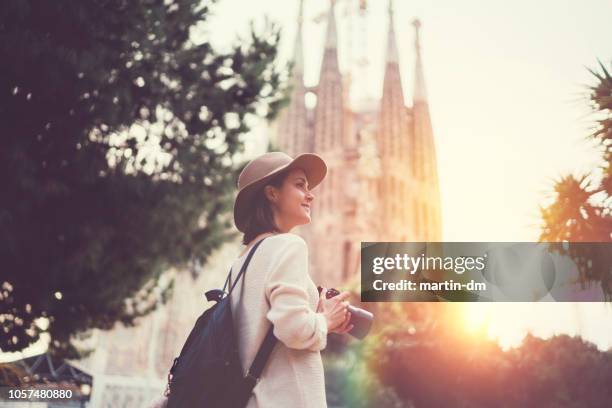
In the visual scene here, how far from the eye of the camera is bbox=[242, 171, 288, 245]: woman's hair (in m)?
1.62

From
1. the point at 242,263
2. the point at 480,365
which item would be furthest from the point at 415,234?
the point at 242,263

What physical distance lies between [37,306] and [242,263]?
4.57 m

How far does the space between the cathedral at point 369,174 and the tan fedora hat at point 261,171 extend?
→ 23.0 m

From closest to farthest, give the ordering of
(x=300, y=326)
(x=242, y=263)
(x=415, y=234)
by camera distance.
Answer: (x=300, y=326), (x=242, y=263), (x=415, y=234)

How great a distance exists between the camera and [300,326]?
130cm

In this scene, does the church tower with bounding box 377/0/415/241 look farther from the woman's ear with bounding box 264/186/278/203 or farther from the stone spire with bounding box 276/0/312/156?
the woman's ear with bounding box 264/186/278/203

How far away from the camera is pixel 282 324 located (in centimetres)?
132

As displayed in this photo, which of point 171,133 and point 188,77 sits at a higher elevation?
point 188,77

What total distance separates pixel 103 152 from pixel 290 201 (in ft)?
14.7

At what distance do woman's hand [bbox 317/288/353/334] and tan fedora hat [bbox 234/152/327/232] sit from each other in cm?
38

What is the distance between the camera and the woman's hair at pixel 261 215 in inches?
63.9

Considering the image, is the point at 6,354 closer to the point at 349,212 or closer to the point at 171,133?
the point at 171,133

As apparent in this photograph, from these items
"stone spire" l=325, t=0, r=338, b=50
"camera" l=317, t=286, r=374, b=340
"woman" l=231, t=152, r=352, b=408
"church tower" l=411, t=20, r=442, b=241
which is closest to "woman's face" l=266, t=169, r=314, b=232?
"woman" l=231, t=152, r=352, b=408

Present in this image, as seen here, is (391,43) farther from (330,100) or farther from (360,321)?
(360,321)
